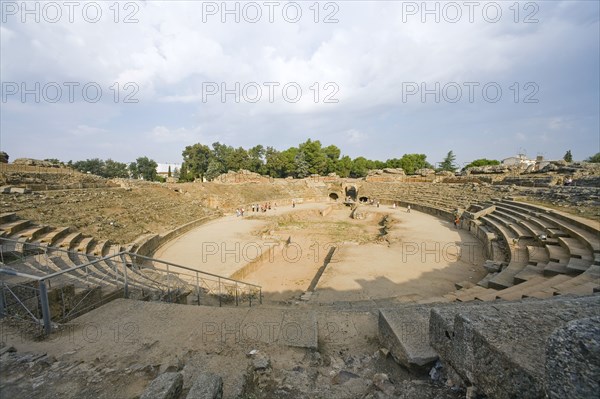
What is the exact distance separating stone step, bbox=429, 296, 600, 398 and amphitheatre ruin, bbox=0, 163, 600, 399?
12 mm

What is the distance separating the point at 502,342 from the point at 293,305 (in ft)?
22.6

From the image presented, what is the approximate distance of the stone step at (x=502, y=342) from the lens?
1839 mm

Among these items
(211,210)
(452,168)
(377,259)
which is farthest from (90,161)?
(452,168)

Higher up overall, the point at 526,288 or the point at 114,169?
the point at 114,169

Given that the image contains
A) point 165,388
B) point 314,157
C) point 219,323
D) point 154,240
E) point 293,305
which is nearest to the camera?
point 165,388

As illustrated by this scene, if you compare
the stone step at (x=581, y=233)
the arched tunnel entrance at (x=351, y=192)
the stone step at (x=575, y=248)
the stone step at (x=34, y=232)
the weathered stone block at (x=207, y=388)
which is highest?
the arched tunnel entrance at (x=351, y=192)

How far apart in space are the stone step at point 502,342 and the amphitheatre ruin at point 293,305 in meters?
0.01

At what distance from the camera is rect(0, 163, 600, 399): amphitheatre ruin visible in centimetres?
237

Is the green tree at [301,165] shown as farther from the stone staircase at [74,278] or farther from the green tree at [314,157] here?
the stone staircase at [74,278]

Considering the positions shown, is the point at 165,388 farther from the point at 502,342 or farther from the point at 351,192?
the point at 351,192

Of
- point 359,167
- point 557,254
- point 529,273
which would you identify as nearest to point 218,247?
point 529,273

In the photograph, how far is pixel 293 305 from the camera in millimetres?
8336

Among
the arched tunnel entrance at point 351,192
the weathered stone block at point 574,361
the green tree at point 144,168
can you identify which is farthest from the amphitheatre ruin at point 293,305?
the green tree at point 144,168

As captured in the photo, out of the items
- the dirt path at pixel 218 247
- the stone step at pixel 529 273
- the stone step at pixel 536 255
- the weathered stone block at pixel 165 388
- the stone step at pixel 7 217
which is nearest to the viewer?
the weathered stone block at pixel 165 388
